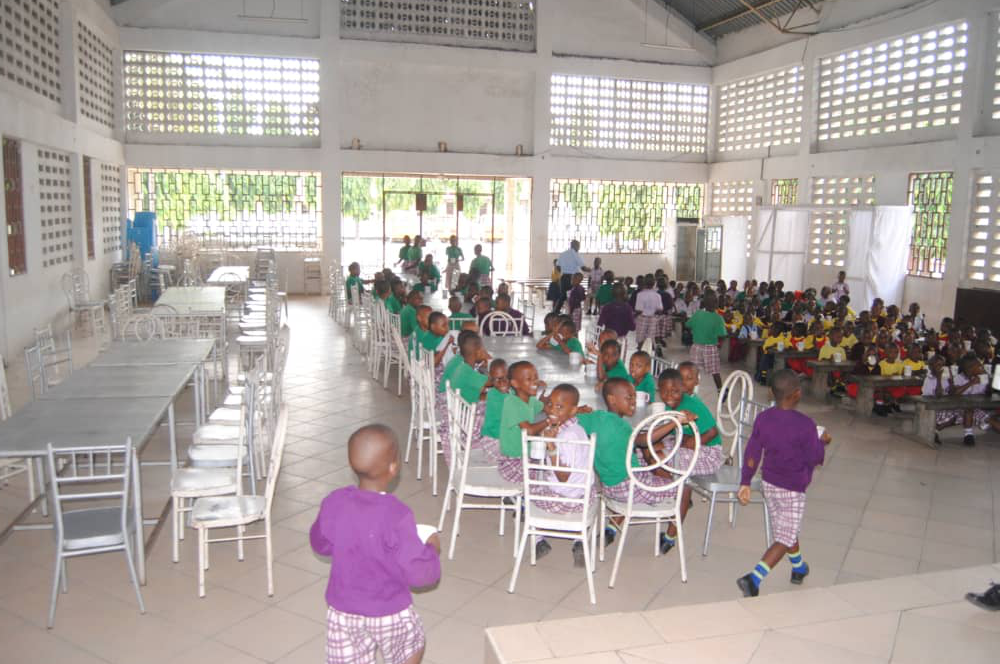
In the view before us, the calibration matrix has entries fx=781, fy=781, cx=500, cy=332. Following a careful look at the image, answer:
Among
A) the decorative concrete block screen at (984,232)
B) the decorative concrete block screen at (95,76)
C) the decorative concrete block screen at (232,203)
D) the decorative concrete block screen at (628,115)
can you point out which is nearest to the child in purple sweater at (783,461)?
the decorative concrete block screen at (984,232)

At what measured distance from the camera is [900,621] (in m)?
3.58

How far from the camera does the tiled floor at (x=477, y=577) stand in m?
3.46

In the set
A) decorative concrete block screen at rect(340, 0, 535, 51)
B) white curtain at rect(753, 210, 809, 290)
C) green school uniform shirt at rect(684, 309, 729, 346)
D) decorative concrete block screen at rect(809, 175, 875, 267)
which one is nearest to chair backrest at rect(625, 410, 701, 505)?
green school uniform shirt at rect(684, 309, 729, 346)

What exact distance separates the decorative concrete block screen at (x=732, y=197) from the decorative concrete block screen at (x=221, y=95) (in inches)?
370

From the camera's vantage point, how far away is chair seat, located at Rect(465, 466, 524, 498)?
422 cm

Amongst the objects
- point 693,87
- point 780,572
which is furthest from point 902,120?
point 780,572

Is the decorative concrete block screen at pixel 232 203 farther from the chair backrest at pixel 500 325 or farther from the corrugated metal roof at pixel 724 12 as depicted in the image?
the chair backrest at pixel 500 325

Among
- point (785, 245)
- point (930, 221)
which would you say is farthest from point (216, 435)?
point (785, 245)

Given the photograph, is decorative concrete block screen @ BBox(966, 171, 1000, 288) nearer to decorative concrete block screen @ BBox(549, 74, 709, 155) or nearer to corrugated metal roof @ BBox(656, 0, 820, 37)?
corrugated metal roof @ BBox(656, 0, 820, 37)

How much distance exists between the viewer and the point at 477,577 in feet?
13.8

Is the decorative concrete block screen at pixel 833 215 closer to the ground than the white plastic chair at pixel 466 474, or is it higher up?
higher up

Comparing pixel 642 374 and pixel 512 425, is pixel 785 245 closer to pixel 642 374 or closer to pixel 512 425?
pixel 642 374

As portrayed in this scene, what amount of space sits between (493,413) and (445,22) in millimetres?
14185

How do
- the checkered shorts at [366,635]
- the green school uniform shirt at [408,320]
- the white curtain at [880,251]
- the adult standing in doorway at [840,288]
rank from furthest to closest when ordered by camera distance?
the adult standing in doorway at [840,288] → the white curtain at [880,251] → the green school uniform shirt at [408,320] → the checkered shorts at [366,635]
